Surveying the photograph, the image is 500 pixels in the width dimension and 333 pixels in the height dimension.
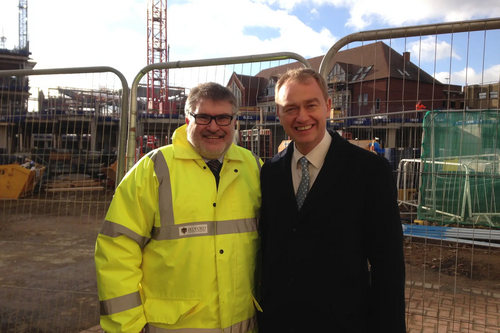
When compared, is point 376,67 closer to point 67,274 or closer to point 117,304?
point 117,304

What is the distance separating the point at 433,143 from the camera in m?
7.57

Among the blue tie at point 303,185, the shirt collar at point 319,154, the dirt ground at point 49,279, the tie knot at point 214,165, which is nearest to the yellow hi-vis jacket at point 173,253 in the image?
the tie knot at point 214,165

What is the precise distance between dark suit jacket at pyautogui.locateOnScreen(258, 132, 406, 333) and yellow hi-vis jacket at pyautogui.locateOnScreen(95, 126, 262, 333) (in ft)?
0.95

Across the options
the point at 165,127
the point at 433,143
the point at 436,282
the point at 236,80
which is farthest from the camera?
the point at 433,143

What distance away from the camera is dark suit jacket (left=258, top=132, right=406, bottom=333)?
1.77 meters

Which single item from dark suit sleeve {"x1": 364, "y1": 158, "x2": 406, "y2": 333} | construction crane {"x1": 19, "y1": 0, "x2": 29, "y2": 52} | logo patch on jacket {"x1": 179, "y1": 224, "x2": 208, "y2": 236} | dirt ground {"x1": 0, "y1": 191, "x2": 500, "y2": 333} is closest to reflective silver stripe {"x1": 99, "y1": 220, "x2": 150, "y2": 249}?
logo patch on jacket {"x1": 179, "y1": 224, "x2": 208, "y2": 236}

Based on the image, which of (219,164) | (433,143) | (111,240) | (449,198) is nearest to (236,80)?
(219,164)

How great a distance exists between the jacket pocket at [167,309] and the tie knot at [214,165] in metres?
0.75

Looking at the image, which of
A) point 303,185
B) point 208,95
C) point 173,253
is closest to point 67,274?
point 173,253

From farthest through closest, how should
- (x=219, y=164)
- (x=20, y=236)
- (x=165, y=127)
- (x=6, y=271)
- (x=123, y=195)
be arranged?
(x=20, y=236)
(x=6, y=271)
(x=165, y=127)
(x=219, y=164)
(x=123, y=195)

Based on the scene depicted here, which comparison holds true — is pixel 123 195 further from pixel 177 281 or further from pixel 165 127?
pixel 165 127

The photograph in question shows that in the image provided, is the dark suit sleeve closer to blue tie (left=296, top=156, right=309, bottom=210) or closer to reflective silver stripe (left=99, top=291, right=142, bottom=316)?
blue tie (left=296, top=156, right=309, bottom=210)

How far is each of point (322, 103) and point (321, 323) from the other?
1.15 m

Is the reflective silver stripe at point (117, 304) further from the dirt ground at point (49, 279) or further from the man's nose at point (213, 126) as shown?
the dirt ground at point (49, 279)
